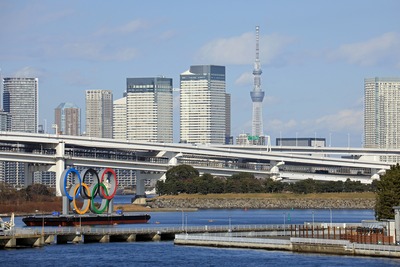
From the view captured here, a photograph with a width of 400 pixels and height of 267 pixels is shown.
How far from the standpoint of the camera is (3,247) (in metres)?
94.6

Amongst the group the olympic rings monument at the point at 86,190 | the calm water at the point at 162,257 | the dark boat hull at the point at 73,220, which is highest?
the olympic rings monument at the point at 86,190

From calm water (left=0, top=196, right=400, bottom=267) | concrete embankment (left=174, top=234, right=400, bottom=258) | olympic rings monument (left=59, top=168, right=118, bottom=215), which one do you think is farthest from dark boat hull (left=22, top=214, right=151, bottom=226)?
concrete embankment (left=174, top=234, right=400, bottom=258)

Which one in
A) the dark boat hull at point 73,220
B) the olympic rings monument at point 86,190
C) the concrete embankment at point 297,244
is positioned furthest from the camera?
the olympic rings monument at point 86,190

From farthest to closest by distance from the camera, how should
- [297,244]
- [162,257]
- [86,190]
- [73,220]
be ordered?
[86,190] < [73,220] < [297,244] < [162,257]

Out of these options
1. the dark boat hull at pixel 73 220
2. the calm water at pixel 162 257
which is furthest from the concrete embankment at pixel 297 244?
the dark boat hull at pixel 73 220

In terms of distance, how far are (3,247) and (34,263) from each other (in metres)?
13.2

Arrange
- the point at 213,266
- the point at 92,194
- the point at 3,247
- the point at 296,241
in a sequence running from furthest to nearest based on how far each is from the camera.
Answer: the point at 92,194 < the point at 3,247 < the point at 296,241 < the point at 213,266

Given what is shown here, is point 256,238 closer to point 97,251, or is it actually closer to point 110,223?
point 97,251

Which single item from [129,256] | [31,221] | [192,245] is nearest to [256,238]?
[192,245]

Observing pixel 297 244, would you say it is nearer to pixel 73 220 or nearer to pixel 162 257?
pixel 162 257

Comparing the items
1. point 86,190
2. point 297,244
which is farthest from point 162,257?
point 86,190

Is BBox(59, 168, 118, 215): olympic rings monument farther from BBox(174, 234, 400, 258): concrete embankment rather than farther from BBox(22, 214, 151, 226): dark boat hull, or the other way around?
BBox(174, 234, 400, 258): concrete embankment

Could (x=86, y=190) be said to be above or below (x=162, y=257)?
above

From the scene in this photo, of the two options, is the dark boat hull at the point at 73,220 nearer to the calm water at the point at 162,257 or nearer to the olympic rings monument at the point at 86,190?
the olympic rings monument at the point at 86,190
